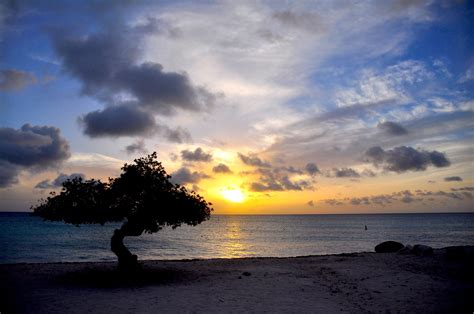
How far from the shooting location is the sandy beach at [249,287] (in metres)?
16.1

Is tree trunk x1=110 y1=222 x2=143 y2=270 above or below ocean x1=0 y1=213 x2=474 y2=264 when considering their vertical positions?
above

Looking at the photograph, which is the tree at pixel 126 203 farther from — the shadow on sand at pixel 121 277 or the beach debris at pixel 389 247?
the beach debris at pixel 389 247

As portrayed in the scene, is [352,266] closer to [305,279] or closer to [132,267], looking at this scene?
[305,279]

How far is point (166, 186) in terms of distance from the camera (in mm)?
23625

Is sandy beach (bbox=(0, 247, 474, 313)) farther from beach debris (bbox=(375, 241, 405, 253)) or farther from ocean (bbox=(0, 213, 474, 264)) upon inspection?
ocean (bbox=(0, 213, 474, 264))

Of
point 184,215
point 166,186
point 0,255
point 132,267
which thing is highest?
point 166,186

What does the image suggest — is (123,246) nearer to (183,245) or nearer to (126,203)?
(126,203)

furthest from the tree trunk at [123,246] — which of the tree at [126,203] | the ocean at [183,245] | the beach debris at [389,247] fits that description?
the beach debris at [389,247]

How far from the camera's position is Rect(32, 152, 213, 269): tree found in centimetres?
2284

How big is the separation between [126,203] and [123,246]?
124 inches

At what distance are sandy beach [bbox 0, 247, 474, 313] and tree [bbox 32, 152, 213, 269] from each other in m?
3.75

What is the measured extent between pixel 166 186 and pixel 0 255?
147 feet

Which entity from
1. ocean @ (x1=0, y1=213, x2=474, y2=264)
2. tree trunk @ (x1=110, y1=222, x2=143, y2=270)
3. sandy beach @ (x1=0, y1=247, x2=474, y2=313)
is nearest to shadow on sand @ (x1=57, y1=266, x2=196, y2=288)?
sandy beach @ (x1=0, y1=247, x2=474, y2=313)

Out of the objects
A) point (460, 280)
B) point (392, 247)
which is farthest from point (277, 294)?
point (392, 247)
